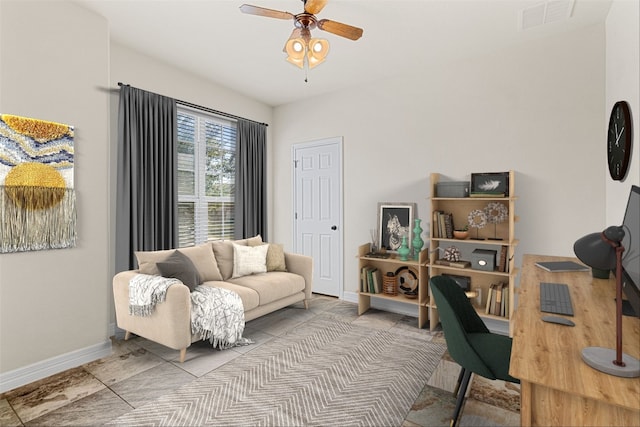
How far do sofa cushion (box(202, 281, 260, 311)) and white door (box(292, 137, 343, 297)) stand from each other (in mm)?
1605

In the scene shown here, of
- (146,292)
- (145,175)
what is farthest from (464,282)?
(145,175)

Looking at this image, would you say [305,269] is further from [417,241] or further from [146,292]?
[146,292]

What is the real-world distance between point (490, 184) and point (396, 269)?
4.63 ft

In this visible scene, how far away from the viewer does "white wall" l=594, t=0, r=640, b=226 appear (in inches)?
74.5

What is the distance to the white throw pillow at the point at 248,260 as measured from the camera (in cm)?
369

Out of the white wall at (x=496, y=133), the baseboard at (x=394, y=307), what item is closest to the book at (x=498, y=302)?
the white wall at (x=496, y=133)

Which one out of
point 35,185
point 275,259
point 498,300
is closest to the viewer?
point 35,185

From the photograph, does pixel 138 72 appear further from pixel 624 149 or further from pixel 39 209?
pixel 624 149

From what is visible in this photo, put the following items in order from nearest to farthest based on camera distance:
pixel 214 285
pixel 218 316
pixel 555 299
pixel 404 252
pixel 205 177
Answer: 1. pixel 555 299
2. pixel 218 316
3. pixel 214 285
4. pixel 404 252
5. pixel 205 177

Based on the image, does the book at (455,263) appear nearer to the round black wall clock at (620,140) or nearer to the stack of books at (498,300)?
the stack of books at (498,300)

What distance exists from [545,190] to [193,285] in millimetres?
3400

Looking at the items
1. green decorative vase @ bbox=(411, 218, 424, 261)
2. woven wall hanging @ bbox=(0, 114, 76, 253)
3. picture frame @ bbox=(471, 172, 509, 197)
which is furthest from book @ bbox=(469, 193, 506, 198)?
woven wall hanging @ bbox=(0, 114, 76, 253)

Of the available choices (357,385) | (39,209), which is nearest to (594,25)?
(357,385)

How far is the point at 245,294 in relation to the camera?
3.14 m
